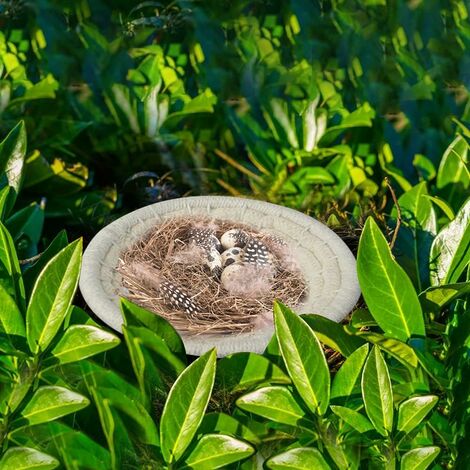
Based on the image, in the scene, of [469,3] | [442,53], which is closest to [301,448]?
[442,53]

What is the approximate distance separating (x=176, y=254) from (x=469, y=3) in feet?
3.85

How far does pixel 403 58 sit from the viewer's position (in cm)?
227

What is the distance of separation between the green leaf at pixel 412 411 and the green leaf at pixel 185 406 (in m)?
0.27

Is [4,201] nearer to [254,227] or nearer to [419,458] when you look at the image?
[254,227]

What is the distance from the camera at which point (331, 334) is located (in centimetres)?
137

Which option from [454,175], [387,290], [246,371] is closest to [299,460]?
[246,371]

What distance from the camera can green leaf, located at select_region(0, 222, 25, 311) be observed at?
1.36m

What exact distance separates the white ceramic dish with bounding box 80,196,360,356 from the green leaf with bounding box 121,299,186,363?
0.12 metres

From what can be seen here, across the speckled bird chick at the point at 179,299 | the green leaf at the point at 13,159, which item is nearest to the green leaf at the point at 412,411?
the speckled bird chick at the point at 179,299

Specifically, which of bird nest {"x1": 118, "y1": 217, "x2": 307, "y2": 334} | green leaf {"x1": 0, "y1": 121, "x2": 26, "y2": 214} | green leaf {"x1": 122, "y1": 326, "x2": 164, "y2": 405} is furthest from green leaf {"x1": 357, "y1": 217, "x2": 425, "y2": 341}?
green leaf {"x1": 0, "y1": 121, "x2": 26, "y2": 214}

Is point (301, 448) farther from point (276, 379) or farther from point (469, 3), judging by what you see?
point (469, 3)

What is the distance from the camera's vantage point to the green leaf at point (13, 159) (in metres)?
1.72

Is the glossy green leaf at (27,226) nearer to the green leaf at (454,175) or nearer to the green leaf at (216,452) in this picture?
the green leaf at (216,452)

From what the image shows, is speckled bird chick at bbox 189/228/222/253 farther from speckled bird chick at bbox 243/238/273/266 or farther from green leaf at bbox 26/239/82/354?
green leaf at bbox 26/239/82/354
